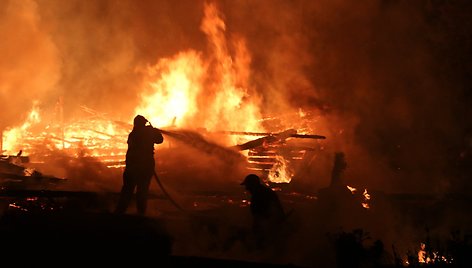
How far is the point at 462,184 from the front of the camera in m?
11.1

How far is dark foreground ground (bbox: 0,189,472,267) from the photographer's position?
5.28 metres

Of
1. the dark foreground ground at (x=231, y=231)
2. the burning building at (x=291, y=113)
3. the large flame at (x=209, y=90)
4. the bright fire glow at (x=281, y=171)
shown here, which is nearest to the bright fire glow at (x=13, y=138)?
the burning building at (x=291, y=113)

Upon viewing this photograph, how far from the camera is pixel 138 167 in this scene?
816 centimetres

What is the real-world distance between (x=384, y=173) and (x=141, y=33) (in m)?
16.1

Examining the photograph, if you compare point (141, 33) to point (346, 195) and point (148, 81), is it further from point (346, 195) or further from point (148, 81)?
point (346, 195)

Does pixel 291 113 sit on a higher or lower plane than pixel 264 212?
higher


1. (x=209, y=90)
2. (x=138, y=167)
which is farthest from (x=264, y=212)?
(x=209, y=90)

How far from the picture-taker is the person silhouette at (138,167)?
320 inches

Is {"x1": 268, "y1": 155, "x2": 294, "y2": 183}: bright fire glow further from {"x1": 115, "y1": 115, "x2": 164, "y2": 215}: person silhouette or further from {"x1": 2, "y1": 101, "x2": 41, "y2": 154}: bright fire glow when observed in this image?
{"x1": 2, "y1": 101, "x2": 41, "y2": 154}: bright fire glow

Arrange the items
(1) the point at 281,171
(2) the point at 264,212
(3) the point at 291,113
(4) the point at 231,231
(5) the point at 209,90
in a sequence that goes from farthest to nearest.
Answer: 1. (5) the point at 209,90
2. (3) the point at 291,113
3. (1) the point at 281,171
4. (4) the point at 231,231
5. (2) the point at 264,212

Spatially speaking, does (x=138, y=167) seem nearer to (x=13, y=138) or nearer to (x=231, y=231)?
(x=231, y=231)

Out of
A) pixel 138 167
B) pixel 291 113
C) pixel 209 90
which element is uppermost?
pixel 209 90

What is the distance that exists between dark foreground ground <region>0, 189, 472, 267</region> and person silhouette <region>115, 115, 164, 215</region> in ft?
2.24

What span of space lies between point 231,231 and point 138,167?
2.39 metres
